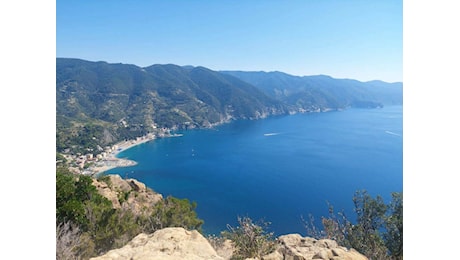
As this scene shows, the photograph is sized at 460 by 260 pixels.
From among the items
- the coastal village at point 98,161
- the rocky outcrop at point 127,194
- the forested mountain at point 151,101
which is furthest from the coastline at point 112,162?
the rocky outcrop at point 127,194

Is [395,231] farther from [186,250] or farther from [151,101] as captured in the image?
[151,101]

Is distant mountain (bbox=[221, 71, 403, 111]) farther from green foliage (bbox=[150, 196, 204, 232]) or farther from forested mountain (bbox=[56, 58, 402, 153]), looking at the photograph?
green foliage (bbox=[150, 196, 204, 232])

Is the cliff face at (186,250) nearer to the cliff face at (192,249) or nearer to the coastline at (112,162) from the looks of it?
the cliff face at (192,249)

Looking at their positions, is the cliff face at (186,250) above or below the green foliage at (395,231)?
above

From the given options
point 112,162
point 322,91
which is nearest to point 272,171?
point 112,162
